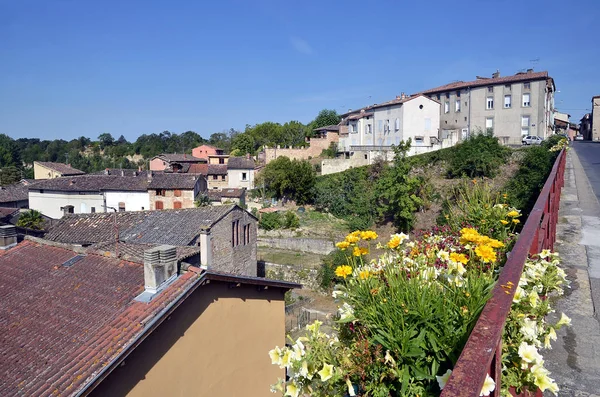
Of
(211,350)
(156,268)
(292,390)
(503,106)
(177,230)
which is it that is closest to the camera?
(292,390)

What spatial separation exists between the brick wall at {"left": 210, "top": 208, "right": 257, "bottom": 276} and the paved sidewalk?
55.1 feet

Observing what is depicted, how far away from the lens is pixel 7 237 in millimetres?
13359

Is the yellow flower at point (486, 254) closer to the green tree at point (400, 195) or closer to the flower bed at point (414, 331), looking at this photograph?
the flower bed at point (414, 331)

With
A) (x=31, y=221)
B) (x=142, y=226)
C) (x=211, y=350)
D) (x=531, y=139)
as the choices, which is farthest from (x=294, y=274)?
(x=531, y=139)

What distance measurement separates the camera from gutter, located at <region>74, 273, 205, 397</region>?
714 centimetres

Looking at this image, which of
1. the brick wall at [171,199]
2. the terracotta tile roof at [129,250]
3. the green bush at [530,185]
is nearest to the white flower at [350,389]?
the green bush at [530,185]

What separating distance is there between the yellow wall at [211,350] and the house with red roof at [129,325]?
0.02 metres

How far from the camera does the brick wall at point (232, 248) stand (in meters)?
21.5

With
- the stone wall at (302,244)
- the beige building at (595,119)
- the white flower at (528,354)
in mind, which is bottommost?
the stone wall at (302,244)

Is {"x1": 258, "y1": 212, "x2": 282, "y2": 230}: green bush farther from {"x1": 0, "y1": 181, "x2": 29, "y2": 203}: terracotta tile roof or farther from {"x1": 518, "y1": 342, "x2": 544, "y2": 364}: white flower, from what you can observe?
{"x1": 518, "y1": 342, "x2": 544, "y2": 364}: white flower

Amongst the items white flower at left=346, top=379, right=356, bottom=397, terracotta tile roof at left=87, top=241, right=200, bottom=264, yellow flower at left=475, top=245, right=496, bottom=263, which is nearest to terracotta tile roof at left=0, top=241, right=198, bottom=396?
terracotta tile roof at left=87, top=241, right=200, bottom=264

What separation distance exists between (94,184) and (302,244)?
23813 mm

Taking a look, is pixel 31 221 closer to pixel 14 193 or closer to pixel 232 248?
pixel 232 248

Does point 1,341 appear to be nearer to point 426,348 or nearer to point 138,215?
point 426,348
